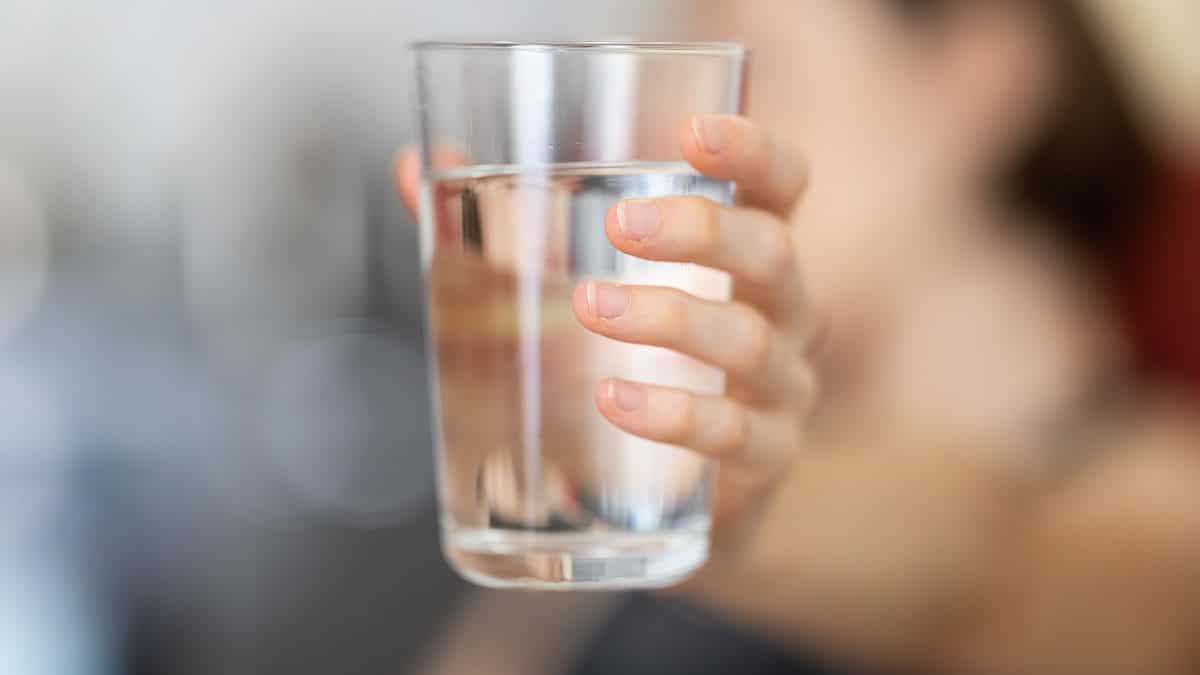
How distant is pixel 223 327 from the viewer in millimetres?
3008

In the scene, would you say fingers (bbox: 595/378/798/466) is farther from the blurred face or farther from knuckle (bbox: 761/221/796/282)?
the blurred face

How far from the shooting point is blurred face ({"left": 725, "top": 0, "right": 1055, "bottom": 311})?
70.4 inches

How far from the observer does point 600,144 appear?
50cm

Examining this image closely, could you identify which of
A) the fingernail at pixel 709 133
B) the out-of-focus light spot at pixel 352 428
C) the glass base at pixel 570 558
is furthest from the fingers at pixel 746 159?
the out-of-focus light spot at pixel 352 428

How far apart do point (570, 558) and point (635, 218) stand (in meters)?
0.16

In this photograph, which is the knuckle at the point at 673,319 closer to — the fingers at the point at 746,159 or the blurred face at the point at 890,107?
the fingers at the point at 746,159

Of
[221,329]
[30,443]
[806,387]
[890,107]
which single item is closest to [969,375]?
[890,107]

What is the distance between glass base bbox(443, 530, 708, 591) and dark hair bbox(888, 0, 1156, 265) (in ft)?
4.86

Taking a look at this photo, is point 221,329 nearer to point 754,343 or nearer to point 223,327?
point 223,327

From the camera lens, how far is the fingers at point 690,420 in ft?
1.59

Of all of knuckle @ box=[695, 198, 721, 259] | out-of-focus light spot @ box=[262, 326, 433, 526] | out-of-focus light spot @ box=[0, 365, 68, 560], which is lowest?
out-of-focus light spot @ box=[262, 326, 433, 526]

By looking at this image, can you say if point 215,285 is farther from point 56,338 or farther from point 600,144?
point 600,144

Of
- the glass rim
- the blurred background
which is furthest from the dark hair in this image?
the glass rim

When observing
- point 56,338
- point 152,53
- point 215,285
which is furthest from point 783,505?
point 152,53
